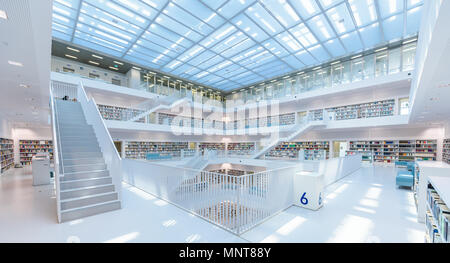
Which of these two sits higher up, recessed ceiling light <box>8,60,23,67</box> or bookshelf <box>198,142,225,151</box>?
recessed ceiling light <box>8,60,23,67</box>

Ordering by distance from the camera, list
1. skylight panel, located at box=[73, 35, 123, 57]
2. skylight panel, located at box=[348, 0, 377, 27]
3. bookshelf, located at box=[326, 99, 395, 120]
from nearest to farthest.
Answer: skylight panel, located at box=[348, 0, 377, 27] → skylight panel, located at box=[73, 35, 123, 57] → bookshelf, located at box=[326, 99, 395, 120]

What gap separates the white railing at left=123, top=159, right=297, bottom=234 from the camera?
346 centimetres

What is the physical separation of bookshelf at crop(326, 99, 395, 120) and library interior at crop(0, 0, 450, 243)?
91 mm

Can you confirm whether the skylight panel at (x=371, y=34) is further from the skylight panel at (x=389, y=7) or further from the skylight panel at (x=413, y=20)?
the skylight panel at (x=413, y=20)

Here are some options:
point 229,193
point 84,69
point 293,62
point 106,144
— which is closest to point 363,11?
point 293,62

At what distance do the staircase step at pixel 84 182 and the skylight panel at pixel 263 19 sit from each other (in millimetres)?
9568

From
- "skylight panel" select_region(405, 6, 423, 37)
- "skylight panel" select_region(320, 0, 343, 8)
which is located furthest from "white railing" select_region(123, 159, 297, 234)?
"skylight panel" select_region(405, 6, 423, 37)

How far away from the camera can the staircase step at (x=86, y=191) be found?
12.9 feet

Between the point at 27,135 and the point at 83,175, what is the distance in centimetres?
1209

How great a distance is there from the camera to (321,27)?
34.2ft

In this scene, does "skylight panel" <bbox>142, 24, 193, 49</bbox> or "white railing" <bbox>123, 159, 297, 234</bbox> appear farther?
"skylight panel" <bbox>142, 24, 193, 49</bbox>

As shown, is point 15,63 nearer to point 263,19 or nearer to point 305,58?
point 263,19

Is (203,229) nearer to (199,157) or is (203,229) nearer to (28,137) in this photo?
(199,157)

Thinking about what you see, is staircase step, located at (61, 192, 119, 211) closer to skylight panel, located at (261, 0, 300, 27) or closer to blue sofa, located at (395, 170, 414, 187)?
blue sofa, located at (395, 170, 414, 187)
